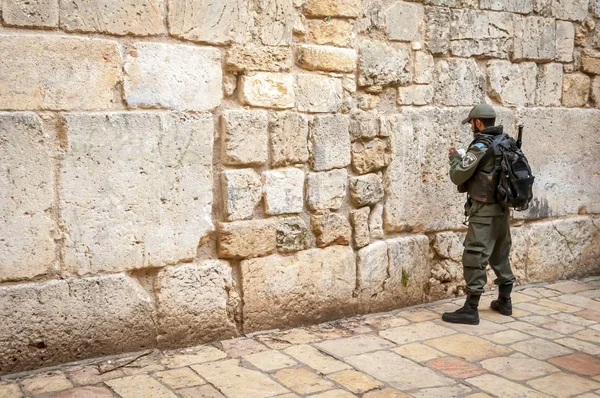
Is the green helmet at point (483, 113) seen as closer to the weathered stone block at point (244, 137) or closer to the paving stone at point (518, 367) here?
the weathered stone block at point (244, 137)

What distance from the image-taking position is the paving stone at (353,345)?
4.46 m

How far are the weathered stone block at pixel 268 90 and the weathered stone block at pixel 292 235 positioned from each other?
82 cm

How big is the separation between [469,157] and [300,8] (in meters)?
1.63

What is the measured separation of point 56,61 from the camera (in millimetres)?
3910

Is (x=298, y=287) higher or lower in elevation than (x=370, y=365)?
higher

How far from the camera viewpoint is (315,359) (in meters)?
4.31

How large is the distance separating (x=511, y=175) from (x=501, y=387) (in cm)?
165

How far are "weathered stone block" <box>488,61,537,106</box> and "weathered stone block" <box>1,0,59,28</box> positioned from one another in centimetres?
366

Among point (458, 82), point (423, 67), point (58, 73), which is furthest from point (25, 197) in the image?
point (458, 82)

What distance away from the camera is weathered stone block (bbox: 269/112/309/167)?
4.73 m

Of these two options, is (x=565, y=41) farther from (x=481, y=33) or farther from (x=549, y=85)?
(x=481, y=33)

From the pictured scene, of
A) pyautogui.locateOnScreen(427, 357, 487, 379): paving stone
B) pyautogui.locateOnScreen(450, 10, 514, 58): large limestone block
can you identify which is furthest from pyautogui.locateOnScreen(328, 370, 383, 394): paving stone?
pyautogui.locateOnScreen(450, 10, 514, 58): large limestone block

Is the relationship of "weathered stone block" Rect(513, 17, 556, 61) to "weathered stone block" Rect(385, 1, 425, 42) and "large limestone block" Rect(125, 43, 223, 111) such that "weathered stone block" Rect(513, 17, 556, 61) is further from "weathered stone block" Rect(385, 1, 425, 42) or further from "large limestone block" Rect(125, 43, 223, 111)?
"large limestone block" Rect(125, 43, 223, 111)

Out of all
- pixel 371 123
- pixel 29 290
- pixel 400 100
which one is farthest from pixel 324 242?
pixel 29 290
